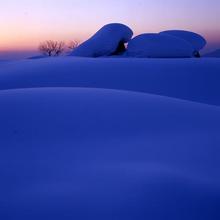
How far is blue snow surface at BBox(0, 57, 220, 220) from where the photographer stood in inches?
59.4

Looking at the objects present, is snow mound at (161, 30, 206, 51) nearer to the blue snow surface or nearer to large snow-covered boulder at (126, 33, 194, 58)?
large snow-covered boulder at (126, 33, 194, 58)

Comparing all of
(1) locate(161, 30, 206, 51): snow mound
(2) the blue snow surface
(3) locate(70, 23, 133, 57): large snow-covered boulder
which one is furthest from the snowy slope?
(1) locate(161, 30, 206, 51): snow mound

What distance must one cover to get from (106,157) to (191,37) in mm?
13384

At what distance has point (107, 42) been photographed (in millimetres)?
12078

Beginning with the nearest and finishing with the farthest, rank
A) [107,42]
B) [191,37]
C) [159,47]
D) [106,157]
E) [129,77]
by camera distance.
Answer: [106,157], [129,77], [159,47], [107,42], [191,37]

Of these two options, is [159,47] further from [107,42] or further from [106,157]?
[106,157]

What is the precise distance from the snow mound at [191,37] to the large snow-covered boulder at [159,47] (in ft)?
10.4

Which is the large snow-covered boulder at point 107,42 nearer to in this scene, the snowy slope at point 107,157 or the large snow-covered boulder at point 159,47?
the large snow-covered boulder at point 159,47

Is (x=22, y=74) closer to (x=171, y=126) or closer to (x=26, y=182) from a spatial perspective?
(x=171, y=126)

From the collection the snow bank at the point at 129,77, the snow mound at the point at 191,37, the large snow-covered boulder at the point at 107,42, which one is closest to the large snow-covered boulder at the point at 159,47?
the large snow-covered boulder at the point at 107,42

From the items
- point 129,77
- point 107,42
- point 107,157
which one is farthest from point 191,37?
point 107,157

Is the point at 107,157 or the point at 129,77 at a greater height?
the point at 107,157

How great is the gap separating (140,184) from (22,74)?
470cm

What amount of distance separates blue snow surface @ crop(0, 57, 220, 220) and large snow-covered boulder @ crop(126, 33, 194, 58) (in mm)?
7237
